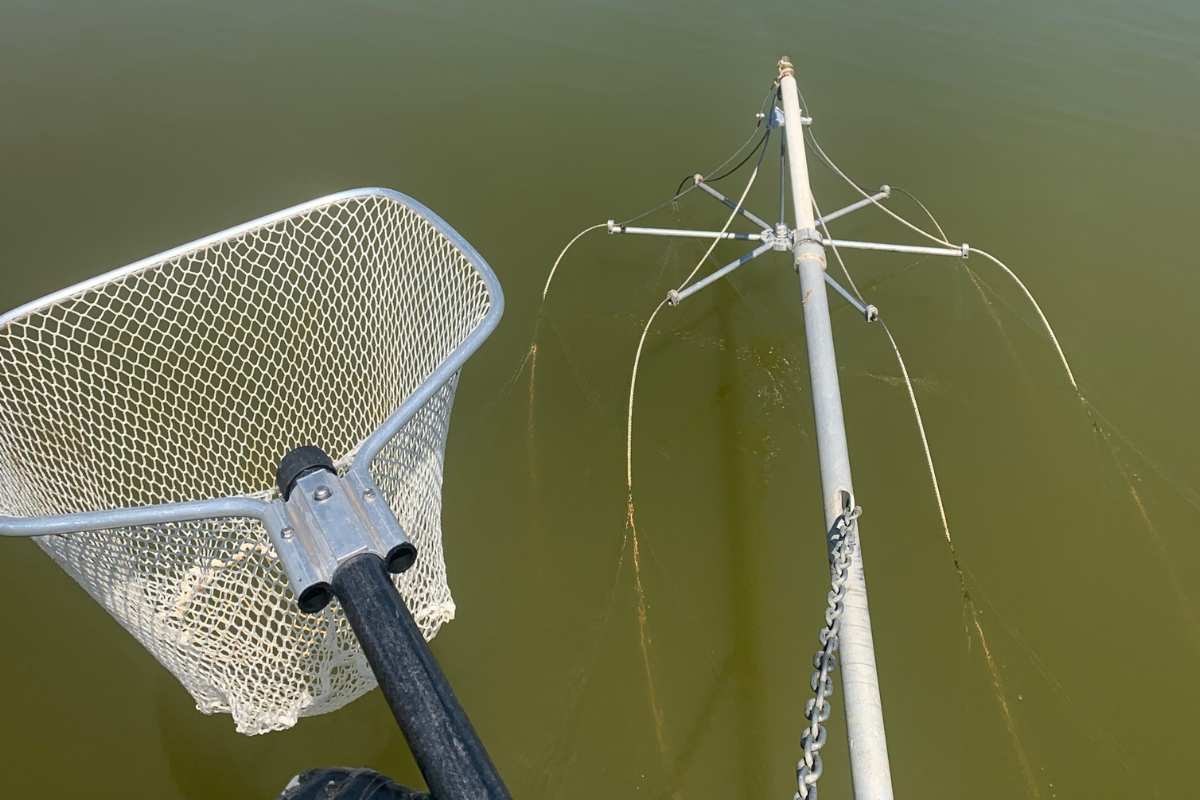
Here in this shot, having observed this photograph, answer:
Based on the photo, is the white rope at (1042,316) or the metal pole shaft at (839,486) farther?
the white rope at (1042,316)

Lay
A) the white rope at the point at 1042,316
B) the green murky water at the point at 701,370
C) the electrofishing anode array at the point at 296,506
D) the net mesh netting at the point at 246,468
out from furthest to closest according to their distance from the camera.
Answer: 1. the white rope at the point at 1042,316
2. the green murky water at the point at 701,370
3. the net mesh netting at the point at 246,468
4. the electrofishing anode array at the point at 296,506

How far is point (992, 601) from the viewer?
6.59 ft

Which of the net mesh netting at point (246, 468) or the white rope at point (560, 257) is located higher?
the white rope at point (560, 257)

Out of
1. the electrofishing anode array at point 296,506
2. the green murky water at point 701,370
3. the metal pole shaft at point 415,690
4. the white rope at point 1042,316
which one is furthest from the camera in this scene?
the white rope at point 1042,316

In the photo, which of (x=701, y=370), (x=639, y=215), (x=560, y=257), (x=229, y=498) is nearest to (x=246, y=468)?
(x=229, y=498)

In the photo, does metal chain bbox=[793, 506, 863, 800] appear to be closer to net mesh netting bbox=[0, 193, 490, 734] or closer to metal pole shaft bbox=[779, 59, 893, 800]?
metal pole shaft bbox=[779, 59, 893, 800]

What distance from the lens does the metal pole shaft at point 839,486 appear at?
1104 mm

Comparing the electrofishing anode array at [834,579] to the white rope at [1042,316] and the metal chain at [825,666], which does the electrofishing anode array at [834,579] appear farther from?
the white rope at [1042,316]

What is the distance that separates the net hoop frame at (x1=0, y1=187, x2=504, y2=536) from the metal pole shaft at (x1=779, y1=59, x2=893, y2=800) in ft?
2.48

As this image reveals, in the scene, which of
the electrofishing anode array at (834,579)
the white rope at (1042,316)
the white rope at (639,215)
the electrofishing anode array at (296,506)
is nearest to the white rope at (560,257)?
the white rope at (639,215)

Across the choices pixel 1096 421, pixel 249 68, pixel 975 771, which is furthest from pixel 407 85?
pixel 975 771

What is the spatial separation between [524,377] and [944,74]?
2.82 meters

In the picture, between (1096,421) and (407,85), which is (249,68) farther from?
(1096,421)

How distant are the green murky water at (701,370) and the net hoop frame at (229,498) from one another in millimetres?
923
